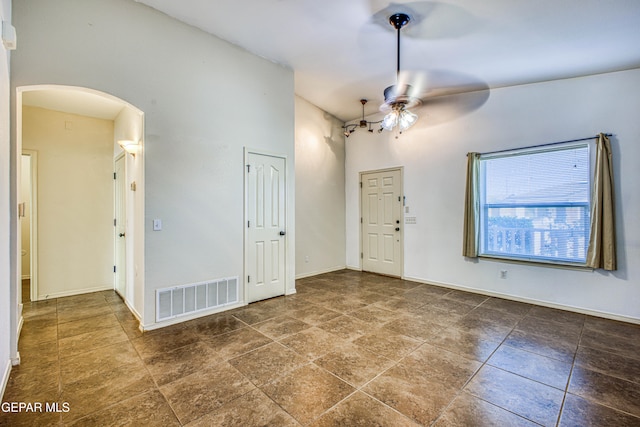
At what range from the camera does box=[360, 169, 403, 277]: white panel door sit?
5.63 meters

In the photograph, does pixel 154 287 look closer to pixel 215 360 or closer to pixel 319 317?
pixel 215 360

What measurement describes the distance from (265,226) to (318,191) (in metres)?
1.95

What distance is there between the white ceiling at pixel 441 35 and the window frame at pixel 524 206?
922 millimetres

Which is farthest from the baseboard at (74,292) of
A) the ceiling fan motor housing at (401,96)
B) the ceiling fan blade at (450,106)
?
the ceiling fan blade at (450,106)

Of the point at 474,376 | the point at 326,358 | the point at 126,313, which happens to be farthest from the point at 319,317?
the point at 126,313

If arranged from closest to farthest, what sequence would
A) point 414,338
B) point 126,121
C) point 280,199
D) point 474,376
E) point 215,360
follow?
1. point 474,376
2. point 215,360
3. point 414,338
4. point 126,121
5. point 280,199

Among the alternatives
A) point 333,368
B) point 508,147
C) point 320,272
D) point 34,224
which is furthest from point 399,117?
point 34,224

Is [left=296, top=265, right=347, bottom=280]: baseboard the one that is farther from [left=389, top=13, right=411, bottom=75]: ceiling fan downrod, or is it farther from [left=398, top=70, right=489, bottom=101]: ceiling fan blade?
[left=389, top=13, right=411, bottom=75]: ceiling fan downrod

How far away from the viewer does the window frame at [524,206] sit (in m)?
3.69

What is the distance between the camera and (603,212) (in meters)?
3.49

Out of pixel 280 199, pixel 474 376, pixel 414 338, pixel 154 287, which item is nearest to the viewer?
pixel 474 376

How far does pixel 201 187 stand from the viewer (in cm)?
361

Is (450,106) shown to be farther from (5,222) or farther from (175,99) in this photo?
(5,222)

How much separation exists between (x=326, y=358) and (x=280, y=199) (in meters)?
2.51
